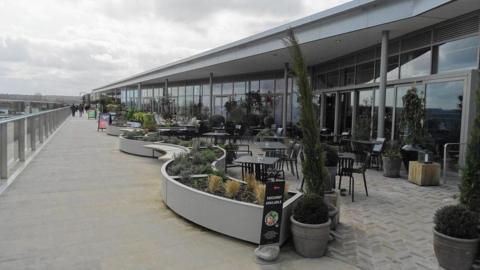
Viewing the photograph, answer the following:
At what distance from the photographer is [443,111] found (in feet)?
31.3

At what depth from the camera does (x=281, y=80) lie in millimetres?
20859

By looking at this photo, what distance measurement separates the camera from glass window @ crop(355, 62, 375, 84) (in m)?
13.0

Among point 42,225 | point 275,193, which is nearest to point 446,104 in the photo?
point 275,193

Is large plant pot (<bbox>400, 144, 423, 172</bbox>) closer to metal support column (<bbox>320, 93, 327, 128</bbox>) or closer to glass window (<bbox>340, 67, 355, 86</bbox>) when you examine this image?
glass window (<bbox>340, 67, 355, 86</bbox>)

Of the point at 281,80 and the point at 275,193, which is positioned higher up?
the point at 281,80

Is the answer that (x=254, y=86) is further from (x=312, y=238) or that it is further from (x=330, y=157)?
(x=312, y=238)

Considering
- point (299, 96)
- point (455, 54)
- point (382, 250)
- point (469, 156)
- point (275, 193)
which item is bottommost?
point (382, 250)

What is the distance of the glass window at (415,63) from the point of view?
10102 mm

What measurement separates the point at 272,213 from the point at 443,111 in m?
7.39

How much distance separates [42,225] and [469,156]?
535cm

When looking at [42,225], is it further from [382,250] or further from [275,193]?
[382,250]

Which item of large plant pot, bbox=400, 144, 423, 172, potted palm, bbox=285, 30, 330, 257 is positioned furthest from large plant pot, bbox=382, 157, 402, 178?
potted palm, bbox=285, 30, 330, 257

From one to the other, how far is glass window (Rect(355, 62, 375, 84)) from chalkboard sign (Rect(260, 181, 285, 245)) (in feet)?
32.7

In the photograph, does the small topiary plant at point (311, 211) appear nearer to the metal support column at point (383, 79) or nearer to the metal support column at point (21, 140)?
the metal support column at point (383, 79)
